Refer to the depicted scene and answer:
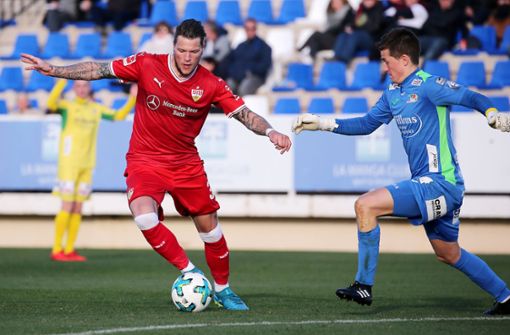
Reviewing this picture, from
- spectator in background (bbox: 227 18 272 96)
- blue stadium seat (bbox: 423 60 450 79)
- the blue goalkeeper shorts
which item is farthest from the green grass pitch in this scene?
spectator in background (bbox: 227 18 272 96)

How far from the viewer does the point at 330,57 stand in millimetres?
19281

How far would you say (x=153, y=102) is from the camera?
8.33m

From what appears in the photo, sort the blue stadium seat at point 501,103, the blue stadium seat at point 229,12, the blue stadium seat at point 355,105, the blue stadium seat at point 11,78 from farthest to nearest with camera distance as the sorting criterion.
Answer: the blue stadium seat at point 229,12 → the blue stadium seat at point 11,78 → the blue stadium seat at point 355,105 → the blue stadium seat at point 501,103

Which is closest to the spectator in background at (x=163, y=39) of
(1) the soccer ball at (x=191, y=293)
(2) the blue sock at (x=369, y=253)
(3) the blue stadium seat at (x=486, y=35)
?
(3) the blue stadium seat at (x=486, y=35)

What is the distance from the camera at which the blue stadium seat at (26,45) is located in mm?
21234

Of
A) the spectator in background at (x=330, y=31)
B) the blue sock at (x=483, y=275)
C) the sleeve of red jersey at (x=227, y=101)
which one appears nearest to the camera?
the blue sock at (x=483, y=275)

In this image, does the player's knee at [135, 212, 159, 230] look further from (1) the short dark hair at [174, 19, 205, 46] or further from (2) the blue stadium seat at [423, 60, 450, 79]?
(2) the blue stadium seat at [423, 60, 450, 79]

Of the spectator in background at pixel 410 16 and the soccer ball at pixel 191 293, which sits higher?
the spectator in background at pixel 410 16

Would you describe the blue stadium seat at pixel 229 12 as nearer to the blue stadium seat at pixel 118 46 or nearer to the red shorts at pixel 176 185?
the blue stadium seat at pixel 118 46

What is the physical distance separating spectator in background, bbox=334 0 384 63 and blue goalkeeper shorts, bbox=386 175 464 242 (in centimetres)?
1106

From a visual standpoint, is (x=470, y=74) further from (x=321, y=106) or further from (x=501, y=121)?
(x=501, y=121)

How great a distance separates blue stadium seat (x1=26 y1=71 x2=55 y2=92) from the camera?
65.5 ft

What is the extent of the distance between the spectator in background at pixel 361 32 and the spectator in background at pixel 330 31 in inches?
6.7

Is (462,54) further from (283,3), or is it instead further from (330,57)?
(283,3)
